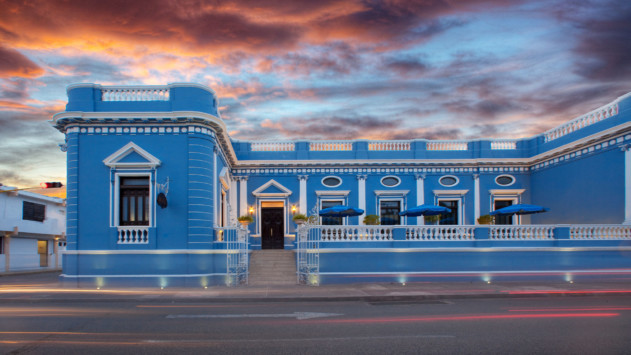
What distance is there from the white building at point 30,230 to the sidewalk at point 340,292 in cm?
1662

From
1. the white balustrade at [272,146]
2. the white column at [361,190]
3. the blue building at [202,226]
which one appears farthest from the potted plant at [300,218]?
the white balustrade at [272,146]

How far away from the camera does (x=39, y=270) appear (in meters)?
34.7

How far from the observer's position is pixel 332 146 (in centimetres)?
2886

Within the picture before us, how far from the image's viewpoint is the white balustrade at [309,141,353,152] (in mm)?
28844

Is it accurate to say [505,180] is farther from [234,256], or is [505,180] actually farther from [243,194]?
[234,256]

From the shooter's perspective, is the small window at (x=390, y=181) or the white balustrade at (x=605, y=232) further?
the small window at (x=390, y=181)

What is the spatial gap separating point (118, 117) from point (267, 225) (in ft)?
39.8

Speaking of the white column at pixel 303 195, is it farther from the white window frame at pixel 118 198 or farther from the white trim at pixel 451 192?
the white window frame at pixel 118 198

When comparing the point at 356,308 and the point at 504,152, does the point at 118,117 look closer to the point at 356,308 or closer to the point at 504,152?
the point at 356,308

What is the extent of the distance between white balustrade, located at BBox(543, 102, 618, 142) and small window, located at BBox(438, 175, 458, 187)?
566 centimetres

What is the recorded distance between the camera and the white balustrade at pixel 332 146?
2884cm

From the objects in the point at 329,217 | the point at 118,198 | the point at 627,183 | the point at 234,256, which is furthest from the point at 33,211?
the point at 627,183

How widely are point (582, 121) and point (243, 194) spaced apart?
18.8m

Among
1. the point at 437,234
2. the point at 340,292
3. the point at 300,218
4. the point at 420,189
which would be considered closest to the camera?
the point at 340,292
